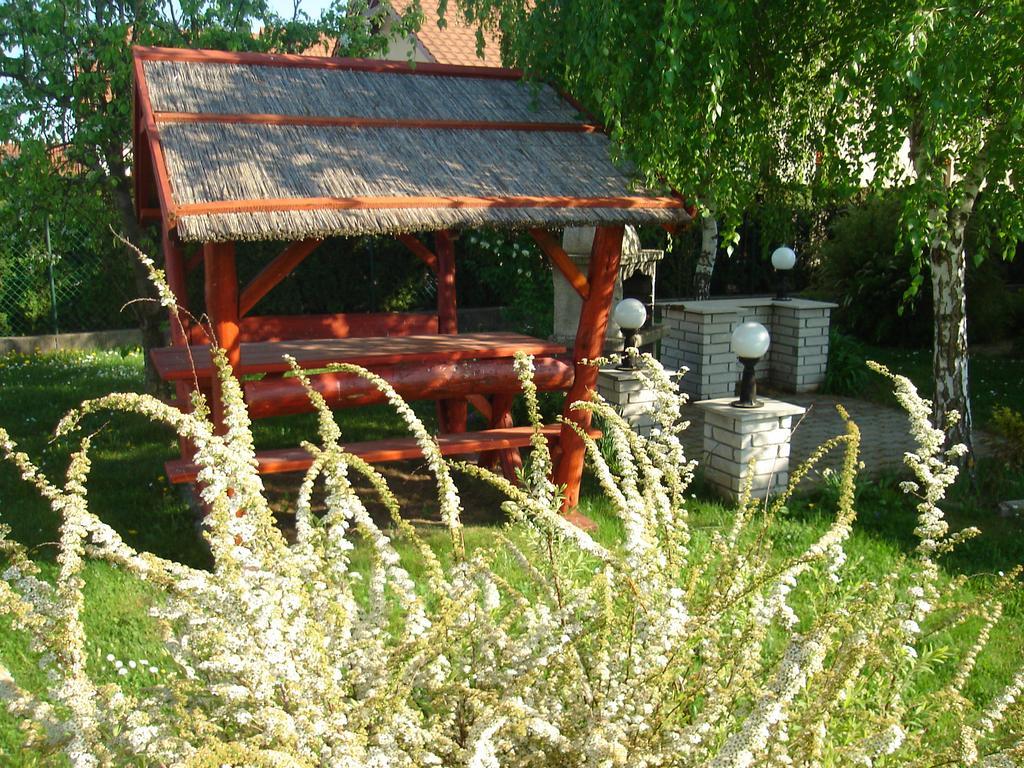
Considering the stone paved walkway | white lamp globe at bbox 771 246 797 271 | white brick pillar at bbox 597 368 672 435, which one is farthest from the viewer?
white lamp globe at bbox 771 246 797 271

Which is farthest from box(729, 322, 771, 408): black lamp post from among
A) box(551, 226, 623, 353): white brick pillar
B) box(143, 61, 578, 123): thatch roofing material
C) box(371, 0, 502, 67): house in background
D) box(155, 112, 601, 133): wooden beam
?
box(371, 0, 502, 67): house in background

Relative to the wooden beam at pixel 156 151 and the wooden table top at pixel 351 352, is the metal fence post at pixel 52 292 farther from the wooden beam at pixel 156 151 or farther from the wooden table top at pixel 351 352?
the wooden beam at pixel 156 151

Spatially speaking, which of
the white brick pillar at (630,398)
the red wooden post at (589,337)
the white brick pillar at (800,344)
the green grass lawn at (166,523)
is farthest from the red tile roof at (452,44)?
the red wooden post at (589,337)

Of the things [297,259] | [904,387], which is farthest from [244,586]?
[297,259]

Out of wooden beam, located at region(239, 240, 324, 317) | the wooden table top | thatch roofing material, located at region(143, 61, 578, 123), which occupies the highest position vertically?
thatch roofing material, located at region(143, 61, 578, 123)

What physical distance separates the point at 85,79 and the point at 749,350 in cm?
541

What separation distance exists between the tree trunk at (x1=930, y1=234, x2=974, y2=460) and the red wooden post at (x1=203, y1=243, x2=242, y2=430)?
14.2 feet

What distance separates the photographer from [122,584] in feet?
16.1

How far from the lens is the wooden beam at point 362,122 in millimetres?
5129

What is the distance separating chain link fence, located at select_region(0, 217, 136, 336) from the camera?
11.8 metres

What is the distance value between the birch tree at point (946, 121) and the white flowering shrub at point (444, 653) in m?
2.61

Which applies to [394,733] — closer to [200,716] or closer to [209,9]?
[200,716]

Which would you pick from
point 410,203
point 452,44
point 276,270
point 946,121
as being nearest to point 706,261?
point 946,121

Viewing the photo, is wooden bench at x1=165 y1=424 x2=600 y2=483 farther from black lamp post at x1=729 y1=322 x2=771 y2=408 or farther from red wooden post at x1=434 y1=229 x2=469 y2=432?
red wooden post at x1=434 y1=229 x2=469 y2=432
